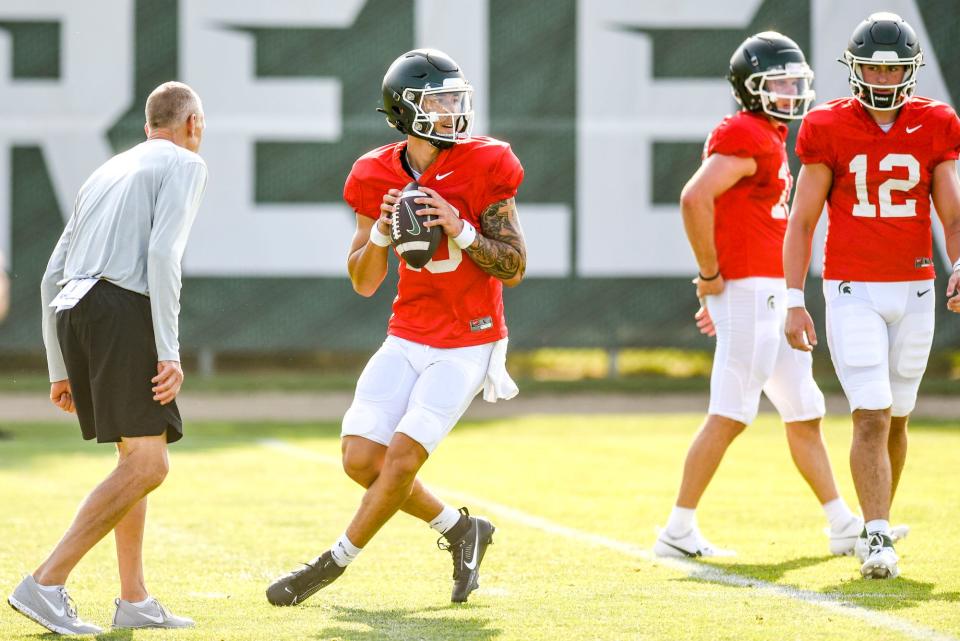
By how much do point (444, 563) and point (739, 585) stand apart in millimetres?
1403

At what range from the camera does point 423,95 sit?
211 inches

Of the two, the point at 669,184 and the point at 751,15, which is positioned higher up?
the point at 751,15

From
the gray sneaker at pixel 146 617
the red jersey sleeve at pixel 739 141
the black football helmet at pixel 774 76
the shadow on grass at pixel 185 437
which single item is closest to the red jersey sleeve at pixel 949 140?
the black football helmet at pixel 774 76

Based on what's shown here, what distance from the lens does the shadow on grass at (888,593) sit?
5223mm

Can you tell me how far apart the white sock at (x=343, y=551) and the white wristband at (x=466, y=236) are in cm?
117

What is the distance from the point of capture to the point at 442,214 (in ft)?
16.9

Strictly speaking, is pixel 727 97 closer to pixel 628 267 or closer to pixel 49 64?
pixel 628 267

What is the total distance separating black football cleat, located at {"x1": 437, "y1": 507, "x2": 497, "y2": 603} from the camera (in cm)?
553

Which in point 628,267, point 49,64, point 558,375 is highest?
point 49,64

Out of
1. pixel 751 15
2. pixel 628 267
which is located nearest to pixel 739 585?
pixel 628 267

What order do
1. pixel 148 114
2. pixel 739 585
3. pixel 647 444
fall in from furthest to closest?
pixel 647 444 < pixel 739 585 < pixel 148 114

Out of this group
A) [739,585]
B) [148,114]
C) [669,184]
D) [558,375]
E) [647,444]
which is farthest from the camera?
[558,375]

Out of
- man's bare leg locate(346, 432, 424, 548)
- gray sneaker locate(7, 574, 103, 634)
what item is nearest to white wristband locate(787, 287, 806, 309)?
man's bare leg locate(346, 432, 424, 548)

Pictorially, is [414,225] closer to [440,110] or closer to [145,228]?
[440,110]
